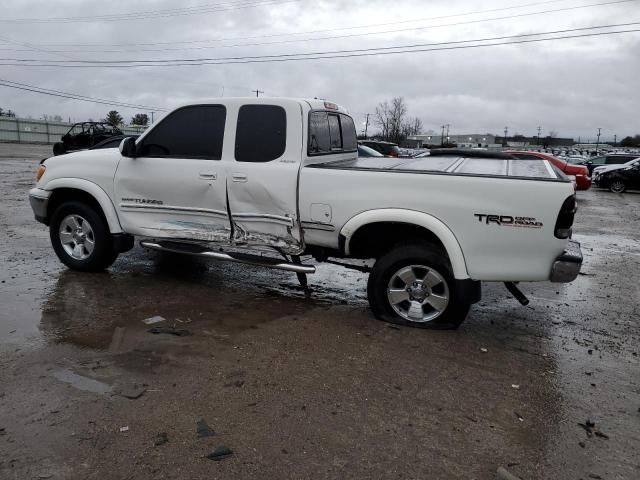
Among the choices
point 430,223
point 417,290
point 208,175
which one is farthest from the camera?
point 208,175

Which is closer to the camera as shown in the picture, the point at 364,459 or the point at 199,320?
the point at 364,459

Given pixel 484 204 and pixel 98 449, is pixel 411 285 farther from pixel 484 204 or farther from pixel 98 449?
pixel 98 449

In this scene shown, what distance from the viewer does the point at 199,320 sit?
4.89 m

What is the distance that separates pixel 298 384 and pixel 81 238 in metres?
3.84

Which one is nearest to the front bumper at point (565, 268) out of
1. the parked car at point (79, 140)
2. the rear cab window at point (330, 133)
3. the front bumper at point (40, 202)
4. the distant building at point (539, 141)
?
the rear cab window at point (330, 133)

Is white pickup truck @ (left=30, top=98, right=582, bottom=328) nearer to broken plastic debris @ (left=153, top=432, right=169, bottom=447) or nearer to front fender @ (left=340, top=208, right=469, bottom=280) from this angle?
front fender @ (left=340, top=208, right=469, bottom=280)

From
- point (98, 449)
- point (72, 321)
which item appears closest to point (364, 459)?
point (98, 449)

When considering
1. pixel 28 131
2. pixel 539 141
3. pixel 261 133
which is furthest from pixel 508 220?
pixel 539 141

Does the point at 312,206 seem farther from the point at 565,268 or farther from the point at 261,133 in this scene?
the point at 565,268

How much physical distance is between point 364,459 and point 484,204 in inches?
92.2

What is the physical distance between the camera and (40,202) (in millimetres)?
6312

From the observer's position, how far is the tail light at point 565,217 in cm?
411

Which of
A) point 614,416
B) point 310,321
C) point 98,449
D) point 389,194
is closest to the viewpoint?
point 98,449

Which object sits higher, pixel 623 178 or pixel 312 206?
pixel 312 206
